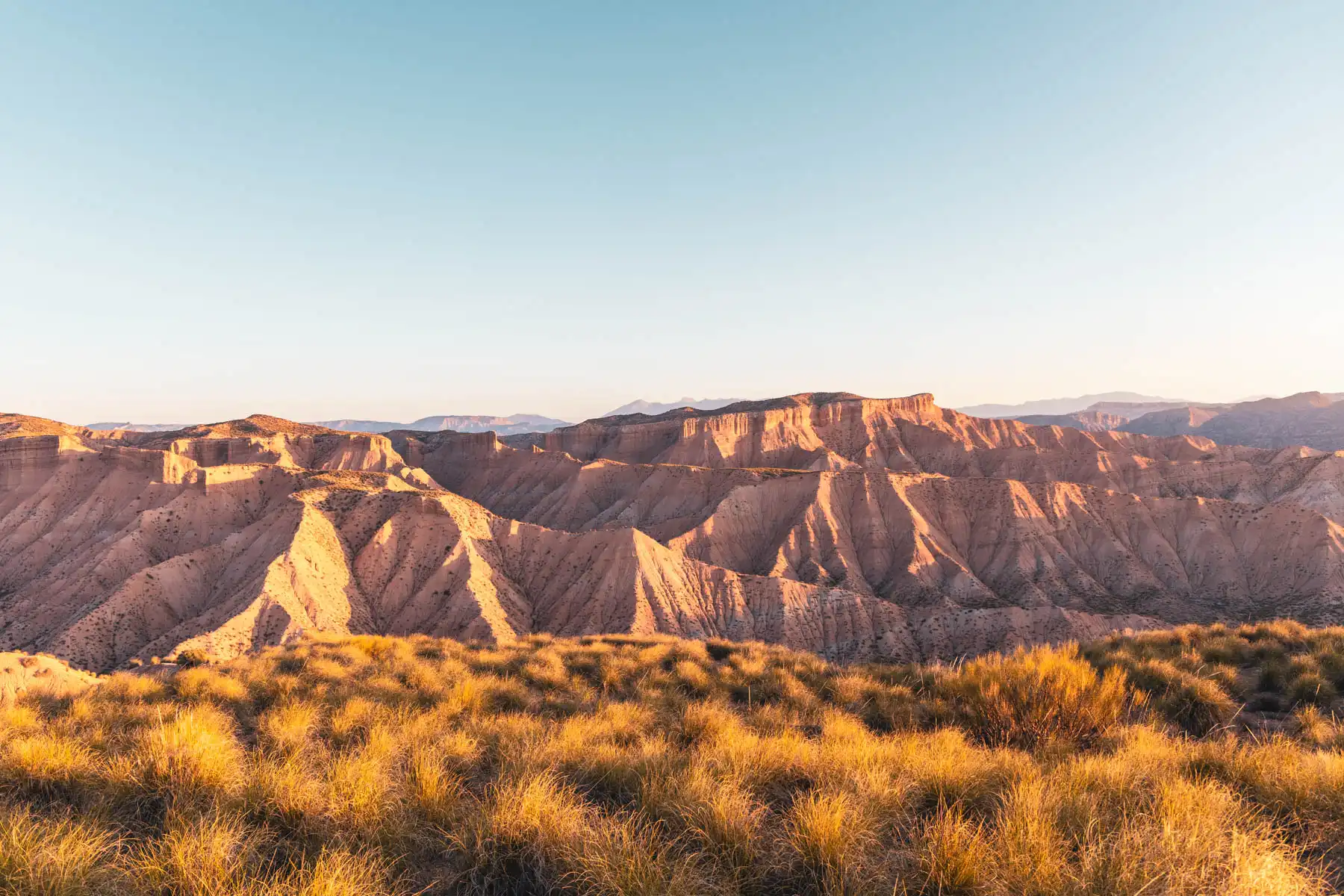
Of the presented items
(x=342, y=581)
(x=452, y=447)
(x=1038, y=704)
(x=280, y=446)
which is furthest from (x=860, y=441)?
(x=1038, y=704)

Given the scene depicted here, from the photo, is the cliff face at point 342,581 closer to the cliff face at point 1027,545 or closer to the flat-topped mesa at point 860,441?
the cliff face at point 1027,545

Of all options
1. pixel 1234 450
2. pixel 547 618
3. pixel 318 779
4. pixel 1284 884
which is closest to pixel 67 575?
pixel 547 618

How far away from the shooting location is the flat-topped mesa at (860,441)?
101875mm

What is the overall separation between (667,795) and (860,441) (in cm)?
11239

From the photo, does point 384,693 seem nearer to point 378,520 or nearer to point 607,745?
point 607,745

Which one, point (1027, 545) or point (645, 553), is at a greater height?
point (645, 553)

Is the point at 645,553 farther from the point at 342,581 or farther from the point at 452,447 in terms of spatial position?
the point at 452,447

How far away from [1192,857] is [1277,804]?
2440 mm

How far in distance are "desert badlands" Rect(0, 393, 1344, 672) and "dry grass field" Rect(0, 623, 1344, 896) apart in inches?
1285

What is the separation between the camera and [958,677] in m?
10.2

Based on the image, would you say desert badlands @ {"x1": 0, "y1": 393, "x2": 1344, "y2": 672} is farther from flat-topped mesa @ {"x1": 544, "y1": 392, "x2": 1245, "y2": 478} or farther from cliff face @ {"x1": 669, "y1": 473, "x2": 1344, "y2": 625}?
flat-topped mesa @ {"x1": 544, "y1": 392, "x2": 1245, "y2": 478}

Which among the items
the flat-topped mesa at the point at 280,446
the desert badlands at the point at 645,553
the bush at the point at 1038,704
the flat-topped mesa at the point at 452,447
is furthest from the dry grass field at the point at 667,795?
the flat-topped mesa at the point at 452,447

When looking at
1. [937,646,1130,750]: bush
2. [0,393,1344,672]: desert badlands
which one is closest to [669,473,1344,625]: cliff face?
[0,393,1344,672]: desert badlands

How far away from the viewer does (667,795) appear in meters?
4.80
